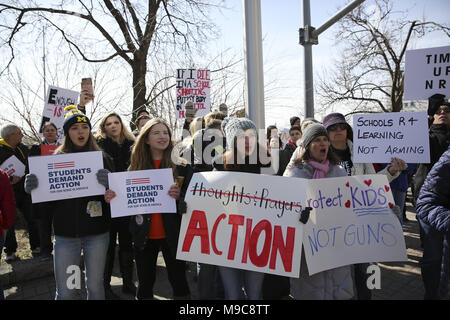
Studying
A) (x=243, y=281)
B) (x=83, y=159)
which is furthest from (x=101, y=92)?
(x=243, y=281)

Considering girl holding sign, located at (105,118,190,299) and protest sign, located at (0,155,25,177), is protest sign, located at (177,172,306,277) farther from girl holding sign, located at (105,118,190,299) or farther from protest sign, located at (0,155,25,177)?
protest sign, located at (0,155,25,177)

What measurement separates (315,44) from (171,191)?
17.9 feet

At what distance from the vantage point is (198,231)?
265cm

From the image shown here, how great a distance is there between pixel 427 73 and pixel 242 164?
114 inches

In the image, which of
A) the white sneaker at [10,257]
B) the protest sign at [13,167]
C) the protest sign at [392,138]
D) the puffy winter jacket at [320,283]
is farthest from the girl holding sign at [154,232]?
the white sneaker at [10,257]

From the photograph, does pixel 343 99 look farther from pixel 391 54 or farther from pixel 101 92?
pixel 101 92

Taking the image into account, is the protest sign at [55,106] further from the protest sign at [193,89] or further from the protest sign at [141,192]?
the protest sign at [141,192]

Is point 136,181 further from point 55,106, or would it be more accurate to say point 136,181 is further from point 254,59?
point 55,106

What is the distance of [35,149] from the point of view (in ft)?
14.8

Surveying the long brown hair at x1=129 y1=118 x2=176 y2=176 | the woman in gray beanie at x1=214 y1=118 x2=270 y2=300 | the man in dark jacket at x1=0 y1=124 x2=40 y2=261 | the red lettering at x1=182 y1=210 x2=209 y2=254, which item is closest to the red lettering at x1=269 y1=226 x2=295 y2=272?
the woman in gray beanie at x1=214 y1=118 x2=270 y2=300

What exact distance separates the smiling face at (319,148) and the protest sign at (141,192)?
1.26 metres

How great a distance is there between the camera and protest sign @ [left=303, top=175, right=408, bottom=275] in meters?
2.58

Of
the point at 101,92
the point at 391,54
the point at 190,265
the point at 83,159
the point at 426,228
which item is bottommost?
the point at 190,265

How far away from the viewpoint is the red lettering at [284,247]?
2.48 m
